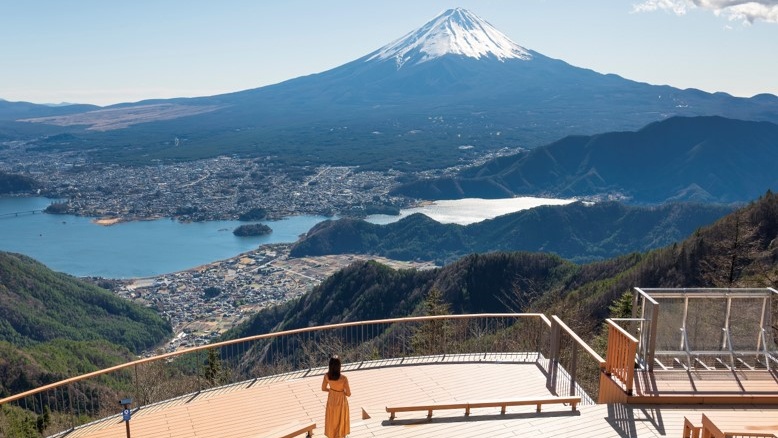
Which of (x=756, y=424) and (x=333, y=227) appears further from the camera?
(x=333, y=227)

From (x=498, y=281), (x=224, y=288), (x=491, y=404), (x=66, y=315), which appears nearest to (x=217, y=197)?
(x=224, y=288)

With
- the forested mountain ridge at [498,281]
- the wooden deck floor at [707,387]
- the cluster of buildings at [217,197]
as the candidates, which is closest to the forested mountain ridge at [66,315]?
the forested mountain ridge at [498,281]

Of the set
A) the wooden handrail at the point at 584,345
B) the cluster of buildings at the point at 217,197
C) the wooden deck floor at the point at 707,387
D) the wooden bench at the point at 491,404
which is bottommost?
the cluster of buildings at the point at 217,197

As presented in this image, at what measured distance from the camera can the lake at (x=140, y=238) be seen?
113312 millimetres

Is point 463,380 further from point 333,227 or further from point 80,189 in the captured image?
point 80,189

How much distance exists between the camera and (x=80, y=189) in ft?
623

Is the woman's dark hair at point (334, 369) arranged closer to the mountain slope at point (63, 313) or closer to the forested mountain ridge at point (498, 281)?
the forested mountain ridge at point (498, 281)

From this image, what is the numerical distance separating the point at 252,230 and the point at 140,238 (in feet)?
76.1

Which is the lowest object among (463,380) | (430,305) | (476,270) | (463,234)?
(463,234)

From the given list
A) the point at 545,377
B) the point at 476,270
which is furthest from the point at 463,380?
the point at 476,270

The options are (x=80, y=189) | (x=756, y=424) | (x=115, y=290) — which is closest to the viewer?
(x=756, y=424)

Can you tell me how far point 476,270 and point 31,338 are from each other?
1677 inches

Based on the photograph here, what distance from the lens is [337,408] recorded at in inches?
292

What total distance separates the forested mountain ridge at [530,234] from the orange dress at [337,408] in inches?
4325
